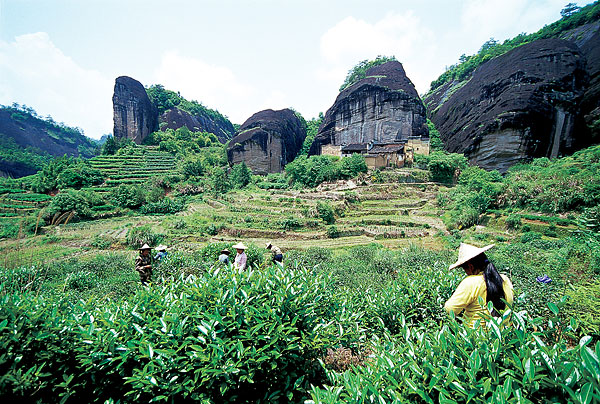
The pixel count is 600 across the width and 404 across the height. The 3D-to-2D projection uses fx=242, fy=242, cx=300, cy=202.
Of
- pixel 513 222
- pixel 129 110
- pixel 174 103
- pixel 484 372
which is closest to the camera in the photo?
pixel 484 372

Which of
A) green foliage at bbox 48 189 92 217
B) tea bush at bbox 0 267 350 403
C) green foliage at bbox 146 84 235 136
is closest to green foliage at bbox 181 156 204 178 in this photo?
green foliage at bbox 48 189 92 217

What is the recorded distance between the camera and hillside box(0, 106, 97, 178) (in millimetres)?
48272

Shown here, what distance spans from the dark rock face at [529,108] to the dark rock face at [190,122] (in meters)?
64.6

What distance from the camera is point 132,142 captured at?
50719mm

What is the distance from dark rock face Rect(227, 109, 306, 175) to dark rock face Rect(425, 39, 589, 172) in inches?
1214

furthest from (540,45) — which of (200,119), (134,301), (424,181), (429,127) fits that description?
(200,119)

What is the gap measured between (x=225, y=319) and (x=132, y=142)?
199 feet

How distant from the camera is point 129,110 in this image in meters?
52.3

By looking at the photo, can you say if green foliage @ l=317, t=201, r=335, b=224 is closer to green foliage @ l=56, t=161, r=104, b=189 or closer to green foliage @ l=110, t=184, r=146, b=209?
green foliage @ l=110, t=184, r=146, b=209

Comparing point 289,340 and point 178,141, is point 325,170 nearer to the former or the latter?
point 289,340

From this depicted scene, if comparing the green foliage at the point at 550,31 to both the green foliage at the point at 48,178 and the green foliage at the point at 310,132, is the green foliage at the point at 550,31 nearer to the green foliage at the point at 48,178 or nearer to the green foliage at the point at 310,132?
the green foliage at the point at 310,132

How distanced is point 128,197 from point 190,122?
4675cm

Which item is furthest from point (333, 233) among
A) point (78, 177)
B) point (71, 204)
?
point (78, 177)

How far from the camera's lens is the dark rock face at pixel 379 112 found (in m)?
40.4
